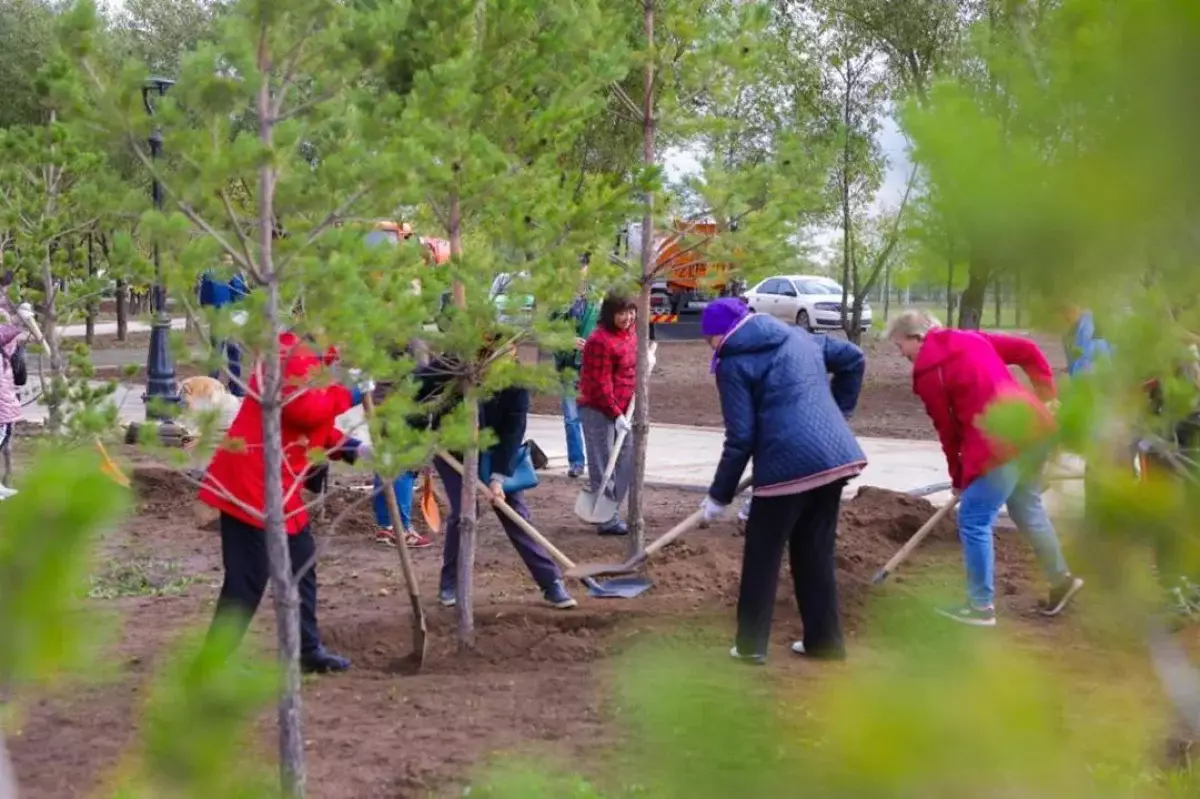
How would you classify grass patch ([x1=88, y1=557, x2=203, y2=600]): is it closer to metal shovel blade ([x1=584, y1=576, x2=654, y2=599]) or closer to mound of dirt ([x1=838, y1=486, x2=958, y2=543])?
metal shovel blade ([x1=584, y1=576, x2=654, y2=599])

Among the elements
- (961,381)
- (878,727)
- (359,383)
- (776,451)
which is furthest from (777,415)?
(878,727)

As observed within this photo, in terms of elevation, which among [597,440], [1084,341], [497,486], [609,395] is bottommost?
[597,440]

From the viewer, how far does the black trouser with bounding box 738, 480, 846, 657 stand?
571cm

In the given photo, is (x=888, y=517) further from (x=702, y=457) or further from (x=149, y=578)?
(x=149, y=578)

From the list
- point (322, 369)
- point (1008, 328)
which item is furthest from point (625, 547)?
point (1008, 328)

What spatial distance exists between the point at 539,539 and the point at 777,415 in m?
1.42

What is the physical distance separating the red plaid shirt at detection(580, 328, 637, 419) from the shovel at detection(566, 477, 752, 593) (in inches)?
76.5

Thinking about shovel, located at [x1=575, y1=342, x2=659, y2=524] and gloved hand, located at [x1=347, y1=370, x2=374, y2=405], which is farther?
shovel, located at [x1=575, y1=342, x2=659, y2=524]

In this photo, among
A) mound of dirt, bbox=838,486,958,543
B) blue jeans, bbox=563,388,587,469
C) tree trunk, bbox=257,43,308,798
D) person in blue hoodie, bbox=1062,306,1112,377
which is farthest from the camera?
blue jeans, bbox=563,388,587,469

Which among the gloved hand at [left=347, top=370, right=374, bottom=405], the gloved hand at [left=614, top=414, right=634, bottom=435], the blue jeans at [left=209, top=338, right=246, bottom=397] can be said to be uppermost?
the blue jeans at [left=209, top=338, right=246, bottom=397]

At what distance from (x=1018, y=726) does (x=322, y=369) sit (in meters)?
3.42

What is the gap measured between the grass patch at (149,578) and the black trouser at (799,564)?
3.12 m

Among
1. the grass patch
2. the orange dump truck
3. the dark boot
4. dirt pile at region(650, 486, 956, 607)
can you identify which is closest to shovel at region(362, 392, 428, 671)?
the dark boot

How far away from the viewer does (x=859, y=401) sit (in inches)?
702
